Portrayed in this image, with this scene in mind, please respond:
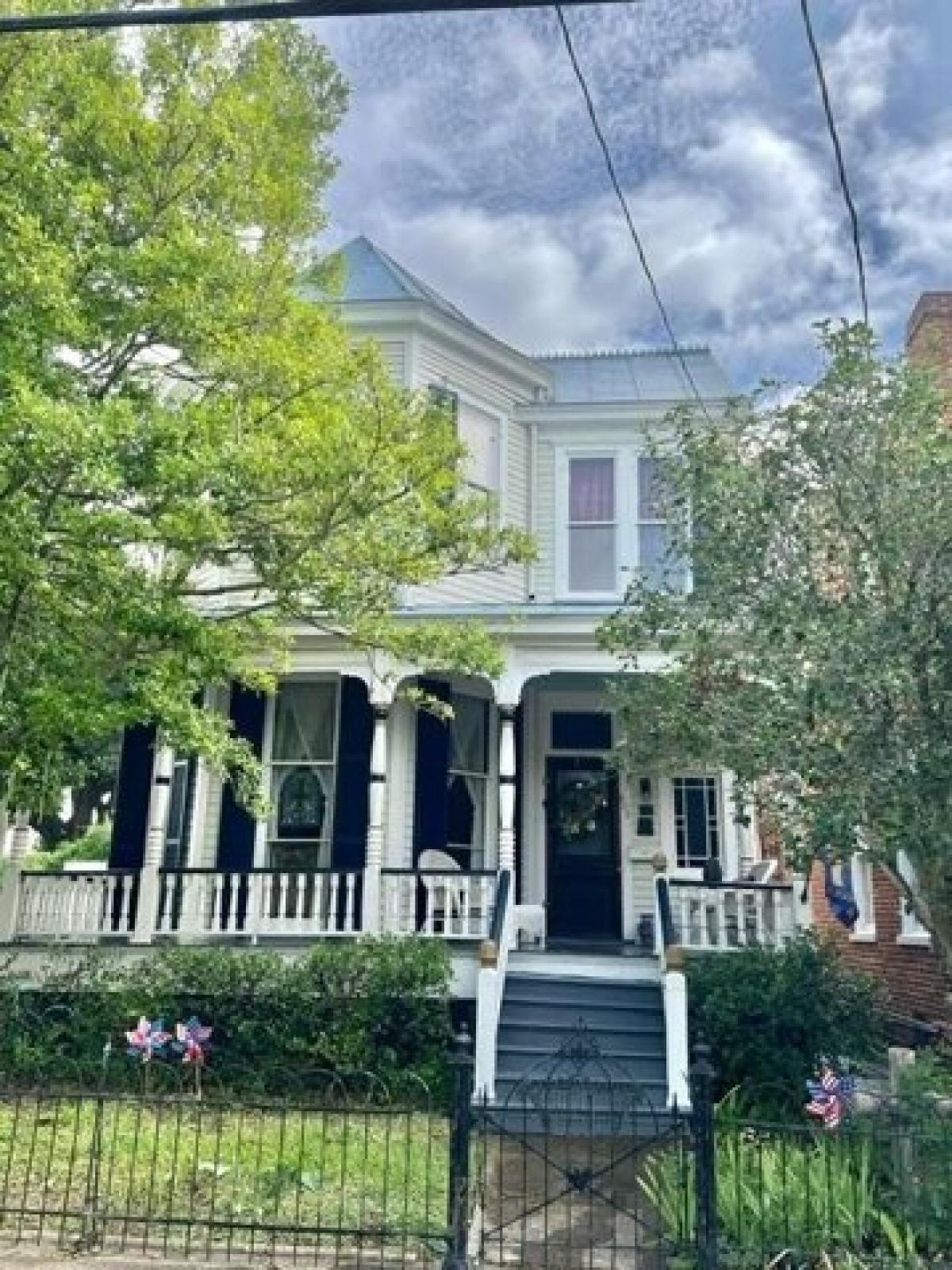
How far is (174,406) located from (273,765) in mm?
5337

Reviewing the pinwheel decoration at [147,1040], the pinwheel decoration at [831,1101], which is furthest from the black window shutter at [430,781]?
the pinwheel decoration at [831,1101]

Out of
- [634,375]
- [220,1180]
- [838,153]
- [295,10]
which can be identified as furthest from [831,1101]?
[634,375]

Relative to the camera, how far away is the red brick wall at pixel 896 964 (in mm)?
9898

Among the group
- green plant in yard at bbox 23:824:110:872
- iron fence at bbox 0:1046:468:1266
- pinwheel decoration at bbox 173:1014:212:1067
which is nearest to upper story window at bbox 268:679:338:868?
pinwheel decoration at bbox 173:1014:212:1067

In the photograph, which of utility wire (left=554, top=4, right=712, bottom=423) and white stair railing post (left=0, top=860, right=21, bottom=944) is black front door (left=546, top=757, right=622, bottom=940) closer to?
utility wire (left=554, top=4, right=712, bottom=423)

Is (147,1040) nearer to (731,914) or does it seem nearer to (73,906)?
(73,906)

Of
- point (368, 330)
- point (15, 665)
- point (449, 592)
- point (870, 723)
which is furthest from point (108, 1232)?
point (368, 330)

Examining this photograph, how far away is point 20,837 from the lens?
38.2ft

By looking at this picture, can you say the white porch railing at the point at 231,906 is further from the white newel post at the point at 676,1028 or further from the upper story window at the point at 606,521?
the upper story window at the point at 606,521

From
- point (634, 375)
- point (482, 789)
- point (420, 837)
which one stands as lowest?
point (420, 837)

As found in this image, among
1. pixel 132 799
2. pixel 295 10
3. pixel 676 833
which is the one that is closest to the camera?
pixel 295 10

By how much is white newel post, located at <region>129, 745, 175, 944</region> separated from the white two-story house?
0.09 ft

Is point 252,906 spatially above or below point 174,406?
below

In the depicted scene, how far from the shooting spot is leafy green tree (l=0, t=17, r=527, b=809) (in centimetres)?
714
